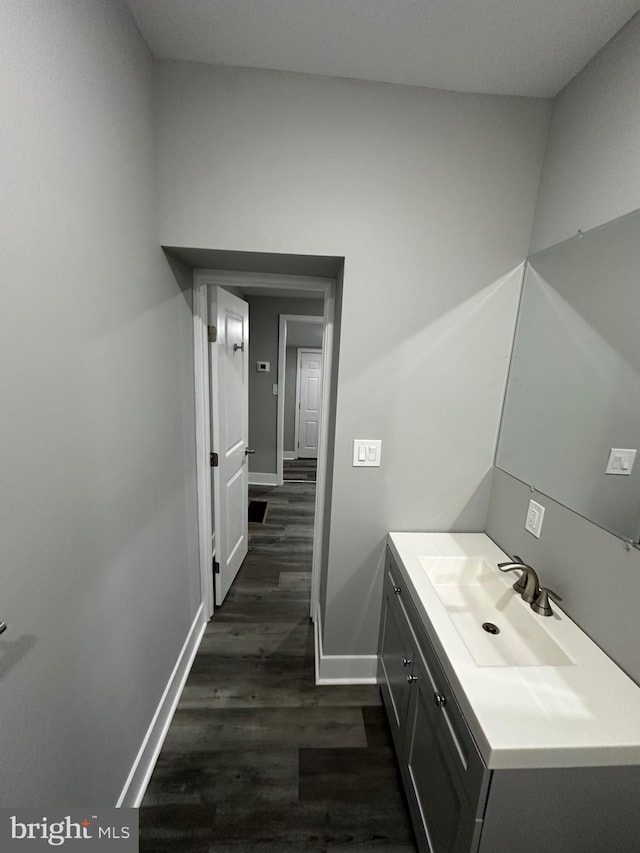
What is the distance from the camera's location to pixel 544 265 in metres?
1.35

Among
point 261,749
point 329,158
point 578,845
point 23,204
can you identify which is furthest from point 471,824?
point 329,158

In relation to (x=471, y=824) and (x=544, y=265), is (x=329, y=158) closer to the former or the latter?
(x=544, y=265)

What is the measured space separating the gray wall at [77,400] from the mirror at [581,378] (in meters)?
1.54

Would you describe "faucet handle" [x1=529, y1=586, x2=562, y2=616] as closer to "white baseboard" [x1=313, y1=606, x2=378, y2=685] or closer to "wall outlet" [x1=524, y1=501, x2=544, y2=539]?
"wall outlet" [x1=524, y1=501, x2=544, y2=539]

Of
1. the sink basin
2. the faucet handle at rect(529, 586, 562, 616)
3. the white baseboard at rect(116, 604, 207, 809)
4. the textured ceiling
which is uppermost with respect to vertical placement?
the textured ceiling

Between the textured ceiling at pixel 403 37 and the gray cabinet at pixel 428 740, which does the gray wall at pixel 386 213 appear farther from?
the gray cabinet at pixel 428 740

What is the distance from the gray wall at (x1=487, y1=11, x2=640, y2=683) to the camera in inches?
37.9

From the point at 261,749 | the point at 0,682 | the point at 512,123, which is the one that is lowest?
the point at 261,749

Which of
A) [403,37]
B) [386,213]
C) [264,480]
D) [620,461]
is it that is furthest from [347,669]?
[264,480]

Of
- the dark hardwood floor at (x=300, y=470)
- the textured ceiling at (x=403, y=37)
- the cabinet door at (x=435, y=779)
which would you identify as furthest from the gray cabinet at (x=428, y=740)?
the dark hardwood floor at (x=300, y=470)

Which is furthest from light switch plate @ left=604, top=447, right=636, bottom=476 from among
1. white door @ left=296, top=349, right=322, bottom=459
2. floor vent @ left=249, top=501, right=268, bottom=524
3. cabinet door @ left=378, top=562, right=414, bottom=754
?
white door @ left=296, top=349, right=322, bottom=459

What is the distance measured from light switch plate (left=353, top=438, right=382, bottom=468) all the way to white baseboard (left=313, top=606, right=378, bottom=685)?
1070mm

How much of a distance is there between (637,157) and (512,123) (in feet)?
1.89

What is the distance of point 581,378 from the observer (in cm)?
121
